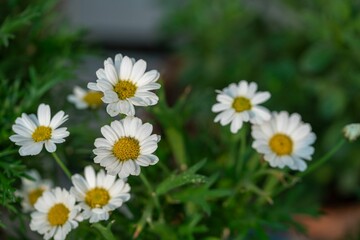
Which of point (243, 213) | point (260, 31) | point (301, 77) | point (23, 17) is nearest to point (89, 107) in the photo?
point (23, 17)

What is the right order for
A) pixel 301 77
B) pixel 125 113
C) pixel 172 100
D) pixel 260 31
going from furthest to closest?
pixel 172 100 < pixel 260 31 < pixel 301 77 < pixel 125 113

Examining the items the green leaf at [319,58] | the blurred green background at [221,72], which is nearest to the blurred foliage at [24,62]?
the blurred green background at [221,72]

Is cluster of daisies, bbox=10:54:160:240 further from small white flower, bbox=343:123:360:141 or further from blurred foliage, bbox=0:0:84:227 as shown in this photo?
small white flower, bbox=343:123:360:141

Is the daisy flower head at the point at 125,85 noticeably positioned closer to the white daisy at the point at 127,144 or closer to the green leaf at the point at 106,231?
the white daisy at the point at 127,144

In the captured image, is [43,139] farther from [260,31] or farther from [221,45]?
[260,31]

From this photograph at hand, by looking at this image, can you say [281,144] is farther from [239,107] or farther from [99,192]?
[99,192]

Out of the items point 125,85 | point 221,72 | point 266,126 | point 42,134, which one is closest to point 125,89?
point 125,85
